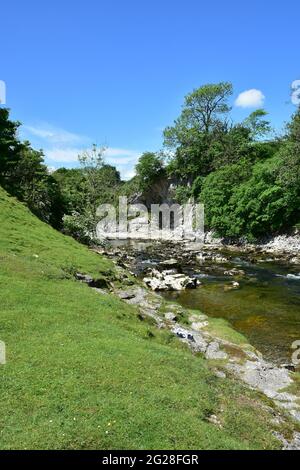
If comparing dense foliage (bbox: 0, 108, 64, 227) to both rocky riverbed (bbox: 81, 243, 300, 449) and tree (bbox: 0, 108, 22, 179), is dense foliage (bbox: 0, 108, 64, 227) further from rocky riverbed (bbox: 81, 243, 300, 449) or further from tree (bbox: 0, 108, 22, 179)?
rocky riverbed (bbox: 81, 243, 300, 449)

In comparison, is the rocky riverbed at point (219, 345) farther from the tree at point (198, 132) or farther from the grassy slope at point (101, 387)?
the tree at point (198, 132)

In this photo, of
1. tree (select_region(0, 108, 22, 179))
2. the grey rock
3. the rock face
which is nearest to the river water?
the rock face

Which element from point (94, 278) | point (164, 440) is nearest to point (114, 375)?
point (164, 440)

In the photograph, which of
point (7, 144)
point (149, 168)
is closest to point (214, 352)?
point (7, 144)

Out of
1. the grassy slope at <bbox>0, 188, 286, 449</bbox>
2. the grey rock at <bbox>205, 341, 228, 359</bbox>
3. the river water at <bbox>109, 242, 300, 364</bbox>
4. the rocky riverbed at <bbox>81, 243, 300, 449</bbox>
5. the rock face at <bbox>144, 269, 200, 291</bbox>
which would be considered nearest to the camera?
the grassy slope at <bbox>0, 188, 286, 449</bbox>

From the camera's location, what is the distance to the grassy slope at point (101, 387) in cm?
994

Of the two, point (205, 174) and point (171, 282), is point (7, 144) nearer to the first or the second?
point (171, 282)

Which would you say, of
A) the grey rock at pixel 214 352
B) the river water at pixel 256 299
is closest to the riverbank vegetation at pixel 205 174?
the river water at pixel 256 299

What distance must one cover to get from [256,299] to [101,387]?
22389 mm

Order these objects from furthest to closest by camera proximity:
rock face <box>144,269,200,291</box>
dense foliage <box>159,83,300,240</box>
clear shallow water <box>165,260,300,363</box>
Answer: dense foliage <box>159,83,300,240</box>, rock face <box>144,269,200,291</box>, clear shallow water <box>165,260,300,363</box>

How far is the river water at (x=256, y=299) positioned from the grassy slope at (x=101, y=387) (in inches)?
307

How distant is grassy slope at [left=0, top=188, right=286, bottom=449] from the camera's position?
994cm

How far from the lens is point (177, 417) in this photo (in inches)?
418

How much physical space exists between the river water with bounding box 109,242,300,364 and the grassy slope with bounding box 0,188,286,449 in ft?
25.6
